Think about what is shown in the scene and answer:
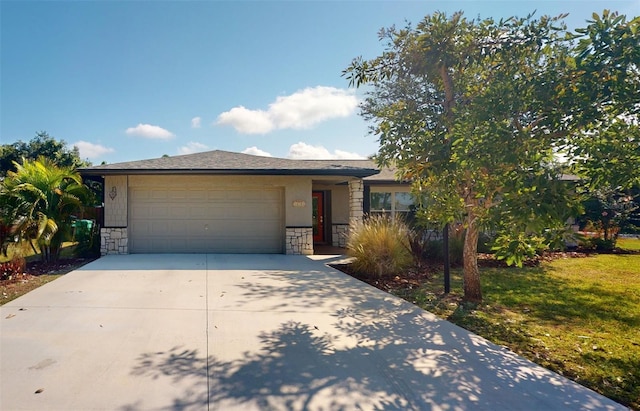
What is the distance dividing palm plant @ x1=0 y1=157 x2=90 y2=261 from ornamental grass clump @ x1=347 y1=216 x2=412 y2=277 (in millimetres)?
7762

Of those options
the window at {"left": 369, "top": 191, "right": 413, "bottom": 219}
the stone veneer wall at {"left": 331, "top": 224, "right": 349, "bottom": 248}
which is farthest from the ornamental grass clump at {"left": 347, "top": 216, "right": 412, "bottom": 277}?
the window at {"left": 369, "top": 191, "right": 413, "bottom": 219}

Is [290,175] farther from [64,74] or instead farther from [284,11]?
[64,74]

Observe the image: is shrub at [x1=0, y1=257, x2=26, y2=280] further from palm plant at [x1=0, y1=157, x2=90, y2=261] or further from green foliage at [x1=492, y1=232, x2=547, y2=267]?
green foliage at [x1=492, y1=232, x2=547, y2=267]

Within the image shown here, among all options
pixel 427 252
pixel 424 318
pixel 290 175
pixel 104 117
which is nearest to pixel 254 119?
pixel 104 117

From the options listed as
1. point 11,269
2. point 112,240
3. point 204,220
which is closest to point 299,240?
point 204,220

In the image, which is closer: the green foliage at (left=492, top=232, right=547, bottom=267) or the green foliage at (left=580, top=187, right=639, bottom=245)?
the green foliage at (left=492, top=232, right=547, bottom=267)

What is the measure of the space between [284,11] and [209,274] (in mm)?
6830

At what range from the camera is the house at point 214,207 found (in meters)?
11.6

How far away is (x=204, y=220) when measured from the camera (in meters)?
12.0

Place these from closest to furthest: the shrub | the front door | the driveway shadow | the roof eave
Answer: the driveway shadow → the shrub → the roof eave → the front door

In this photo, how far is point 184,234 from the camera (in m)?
12.0

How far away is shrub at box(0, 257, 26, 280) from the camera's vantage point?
7730mm

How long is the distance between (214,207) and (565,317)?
983 cm

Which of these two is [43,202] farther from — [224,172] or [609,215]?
[609,215]
